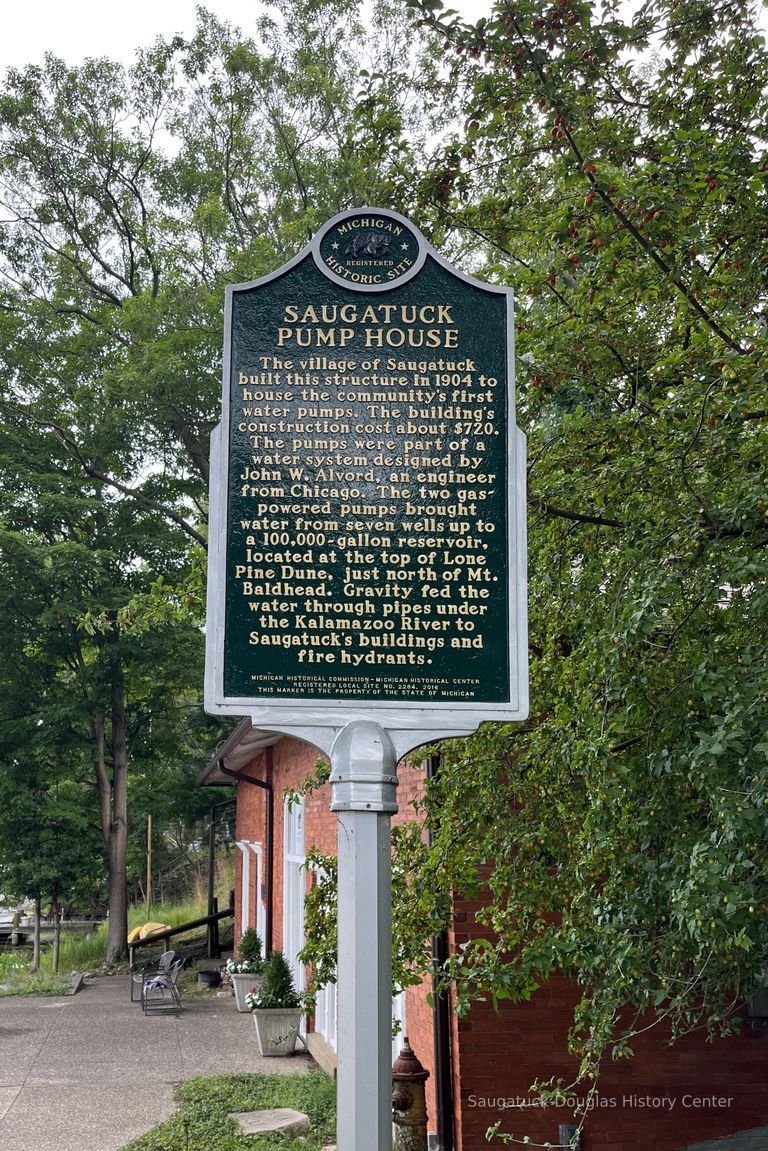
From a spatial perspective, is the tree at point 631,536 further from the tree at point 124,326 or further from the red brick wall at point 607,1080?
the tree at point 124,326

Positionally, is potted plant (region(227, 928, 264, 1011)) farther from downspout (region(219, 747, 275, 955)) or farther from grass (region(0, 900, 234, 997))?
grass (region(0, 900, 234, 997))

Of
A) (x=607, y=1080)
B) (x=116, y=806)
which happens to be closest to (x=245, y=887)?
(x=116, y=806)

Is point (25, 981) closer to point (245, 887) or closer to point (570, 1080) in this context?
point (245, 887)

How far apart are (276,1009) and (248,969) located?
13.3ft

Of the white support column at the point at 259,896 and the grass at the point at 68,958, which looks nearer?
the white support column at the point at 259,896

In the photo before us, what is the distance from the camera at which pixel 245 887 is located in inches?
902

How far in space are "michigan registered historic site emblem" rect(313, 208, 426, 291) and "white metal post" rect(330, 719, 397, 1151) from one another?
1.74 m

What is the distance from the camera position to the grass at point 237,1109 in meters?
9.05

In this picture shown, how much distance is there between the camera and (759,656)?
13.4 feet

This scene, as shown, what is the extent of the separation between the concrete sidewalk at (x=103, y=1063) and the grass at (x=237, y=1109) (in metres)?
0.32

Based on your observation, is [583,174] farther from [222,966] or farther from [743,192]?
[222,966]

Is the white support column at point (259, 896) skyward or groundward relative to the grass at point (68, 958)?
skyward

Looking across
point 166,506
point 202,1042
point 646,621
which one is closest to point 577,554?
point 646,621

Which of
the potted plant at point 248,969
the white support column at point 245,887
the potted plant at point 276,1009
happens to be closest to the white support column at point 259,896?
the potted plant at point 248,969
